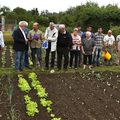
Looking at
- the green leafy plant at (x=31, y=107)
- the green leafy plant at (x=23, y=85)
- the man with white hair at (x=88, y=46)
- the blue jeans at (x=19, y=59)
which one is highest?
the man with white hair at (x=88, y=46)

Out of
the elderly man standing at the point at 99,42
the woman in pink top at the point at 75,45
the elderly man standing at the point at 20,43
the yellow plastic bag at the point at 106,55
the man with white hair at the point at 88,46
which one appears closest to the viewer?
the elderly man standing at the point at 20,43

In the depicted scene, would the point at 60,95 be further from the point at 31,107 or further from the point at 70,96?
the point at 31,107

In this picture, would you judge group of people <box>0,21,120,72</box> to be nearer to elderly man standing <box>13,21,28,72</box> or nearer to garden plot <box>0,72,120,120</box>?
elderly man standing <box>13,21,28,72</box>

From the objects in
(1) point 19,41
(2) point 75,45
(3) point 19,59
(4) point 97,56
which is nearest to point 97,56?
(4) point 97,56

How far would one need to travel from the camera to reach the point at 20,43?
13453 millimetres

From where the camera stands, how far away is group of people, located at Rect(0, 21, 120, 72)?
44.4 ft

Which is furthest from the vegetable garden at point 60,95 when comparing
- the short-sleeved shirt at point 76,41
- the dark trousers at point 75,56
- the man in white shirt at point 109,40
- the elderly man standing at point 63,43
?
the man in white shirt at point 109,40

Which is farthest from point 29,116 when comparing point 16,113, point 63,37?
point 63,37

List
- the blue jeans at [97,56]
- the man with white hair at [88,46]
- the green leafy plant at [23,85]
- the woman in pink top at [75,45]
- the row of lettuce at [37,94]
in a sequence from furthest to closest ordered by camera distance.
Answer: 1. the blue jeans at [97,56]
2. the man with white hair at [88,46]
3. the woman in pink top at [75,45]
4. the green leafy plant at [23,85]
5. the row of lettuce at [37,94]

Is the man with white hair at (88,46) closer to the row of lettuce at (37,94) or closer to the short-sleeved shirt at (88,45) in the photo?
the short-sleeved shirt at (88,45)

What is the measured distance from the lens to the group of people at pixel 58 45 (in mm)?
13523

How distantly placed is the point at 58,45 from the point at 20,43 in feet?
4.95

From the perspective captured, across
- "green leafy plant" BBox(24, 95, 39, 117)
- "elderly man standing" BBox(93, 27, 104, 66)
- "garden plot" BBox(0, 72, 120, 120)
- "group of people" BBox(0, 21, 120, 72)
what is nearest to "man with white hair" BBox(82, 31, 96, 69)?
"group of people" BBox(0, 21, 120, 72)

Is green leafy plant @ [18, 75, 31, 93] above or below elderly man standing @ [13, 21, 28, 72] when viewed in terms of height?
below
